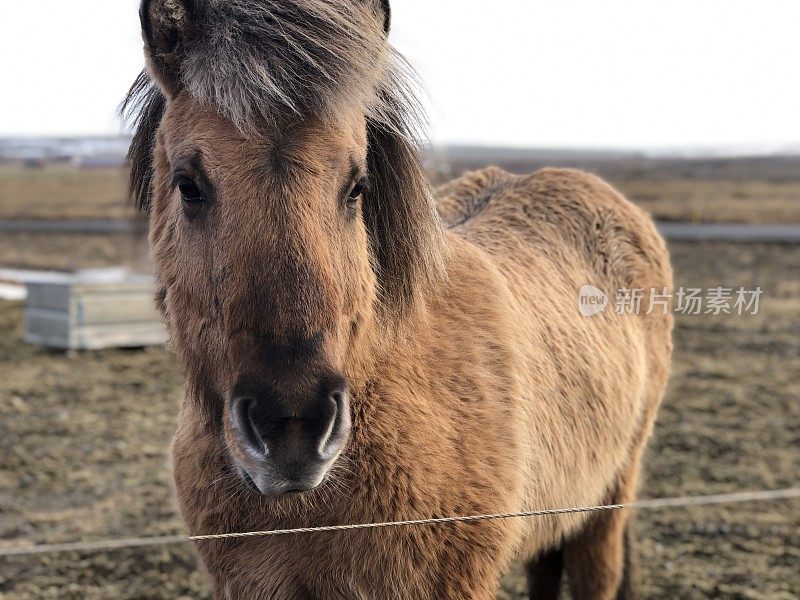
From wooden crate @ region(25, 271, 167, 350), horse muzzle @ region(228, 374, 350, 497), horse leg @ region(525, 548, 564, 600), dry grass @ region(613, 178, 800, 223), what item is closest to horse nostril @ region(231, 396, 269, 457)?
horse muzzle @ region(228, 374, 350, 497)

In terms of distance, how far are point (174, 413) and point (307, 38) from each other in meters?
5.43

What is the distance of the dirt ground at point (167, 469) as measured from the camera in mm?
4195

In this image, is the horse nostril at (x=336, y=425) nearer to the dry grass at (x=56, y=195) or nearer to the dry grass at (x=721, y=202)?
the dry grass at (x=56, y=195)

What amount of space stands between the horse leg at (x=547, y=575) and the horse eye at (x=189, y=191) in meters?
2.54

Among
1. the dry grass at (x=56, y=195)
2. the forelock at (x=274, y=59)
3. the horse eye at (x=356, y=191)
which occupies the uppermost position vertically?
the forelock at (x=274, y=59)

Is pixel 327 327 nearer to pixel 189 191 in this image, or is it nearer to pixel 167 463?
pixel 189 191

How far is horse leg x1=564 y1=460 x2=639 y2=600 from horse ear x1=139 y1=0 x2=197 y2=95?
2.50 meters

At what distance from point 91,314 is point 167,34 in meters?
7.06

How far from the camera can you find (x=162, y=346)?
354 inches

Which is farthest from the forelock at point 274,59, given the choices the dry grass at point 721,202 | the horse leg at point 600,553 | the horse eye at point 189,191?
the dry grass at point 721,202

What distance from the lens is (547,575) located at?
147 inches

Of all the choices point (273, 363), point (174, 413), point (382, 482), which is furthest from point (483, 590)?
point (174, 413)

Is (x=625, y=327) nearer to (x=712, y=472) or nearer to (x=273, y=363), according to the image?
(x=273, y=363)

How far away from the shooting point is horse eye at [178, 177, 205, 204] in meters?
1.96
